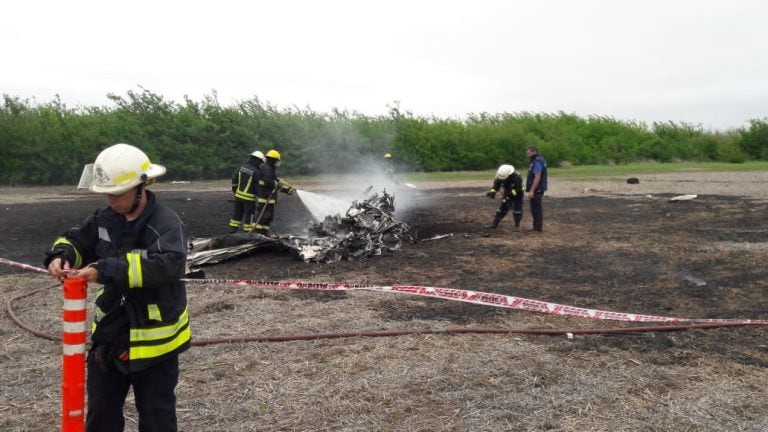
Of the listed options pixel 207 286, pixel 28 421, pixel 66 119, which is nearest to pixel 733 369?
pixel 28 421

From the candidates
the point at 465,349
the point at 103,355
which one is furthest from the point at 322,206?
the point at 103,355

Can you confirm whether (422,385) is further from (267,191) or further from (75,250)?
(267,191)

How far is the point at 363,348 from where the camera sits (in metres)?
5.41

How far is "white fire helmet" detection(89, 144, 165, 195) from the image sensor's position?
2.97m

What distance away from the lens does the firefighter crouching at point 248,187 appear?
459 inches

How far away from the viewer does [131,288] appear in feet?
9.61

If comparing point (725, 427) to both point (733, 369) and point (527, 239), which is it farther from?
point (527, 239)

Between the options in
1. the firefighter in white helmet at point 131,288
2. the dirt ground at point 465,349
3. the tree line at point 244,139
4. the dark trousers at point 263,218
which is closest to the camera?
the firefighter in white helmet at point 131,288

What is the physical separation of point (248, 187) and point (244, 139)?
2272cm

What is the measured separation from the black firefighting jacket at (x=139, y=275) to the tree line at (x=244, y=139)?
30231 mm

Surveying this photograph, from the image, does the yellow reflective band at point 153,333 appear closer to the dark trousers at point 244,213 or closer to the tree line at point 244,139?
the dark trousers at point 244,213

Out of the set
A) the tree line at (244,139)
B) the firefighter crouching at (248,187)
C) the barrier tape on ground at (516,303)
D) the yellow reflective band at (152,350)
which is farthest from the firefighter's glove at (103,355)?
the tree line at (244,139)

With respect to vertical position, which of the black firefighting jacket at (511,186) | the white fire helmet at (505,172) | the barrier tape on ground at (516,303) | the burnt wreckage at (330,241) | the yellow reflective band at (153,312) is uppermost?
the white fire helmet at (505,172)

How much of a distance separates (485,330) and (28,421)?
363cm
